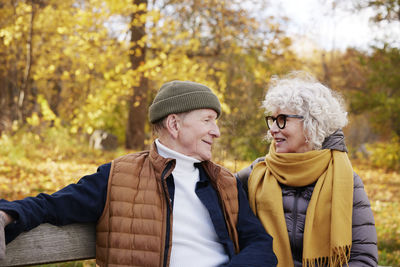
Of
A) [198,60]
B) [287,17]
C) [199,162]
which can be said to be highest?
[287,17]

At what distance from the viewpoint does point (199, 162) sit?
7.89 feet

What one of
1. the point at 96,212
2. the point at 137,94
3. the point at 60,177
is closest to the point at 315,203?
the point at 96,212

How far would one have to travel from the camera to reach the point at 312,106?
2668 millimetres

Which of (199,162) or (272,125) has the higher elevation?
(272,125)

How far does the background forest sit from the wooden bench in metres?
1.09

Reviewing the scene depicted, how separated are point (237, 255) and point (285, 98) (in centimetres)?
105

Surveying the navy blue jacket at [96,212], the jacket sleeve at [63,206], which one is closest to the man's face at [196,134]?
the navy blue jacket at [96,212]

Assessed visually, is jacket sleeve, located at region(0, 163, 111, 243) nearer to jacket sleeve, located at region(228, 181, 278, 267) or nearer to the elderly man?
the elderly man

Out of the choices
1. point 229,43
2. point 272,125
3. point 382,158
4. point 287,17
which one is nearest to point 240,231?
point 272,125

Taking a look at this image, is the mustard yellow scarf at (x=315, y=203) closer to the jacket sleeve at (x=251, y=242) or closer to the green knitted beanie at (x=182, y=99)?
the jacket sleeve at (x=251, y=242)

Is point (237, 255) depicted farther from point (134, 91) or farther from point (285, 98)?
point (134, 91)

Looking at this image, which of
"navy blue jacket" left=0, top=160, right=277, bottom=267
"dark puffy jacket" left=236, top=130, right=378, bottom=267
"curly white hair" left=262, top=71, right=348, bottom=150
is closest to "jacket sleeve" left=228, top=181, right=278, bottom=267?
"navy blue jacket" left=0, top=160, right=277, bottom=267

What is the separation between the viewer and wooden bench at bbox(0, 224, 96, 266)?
185cm

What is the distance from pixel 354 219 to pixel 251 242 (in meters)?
0.64
